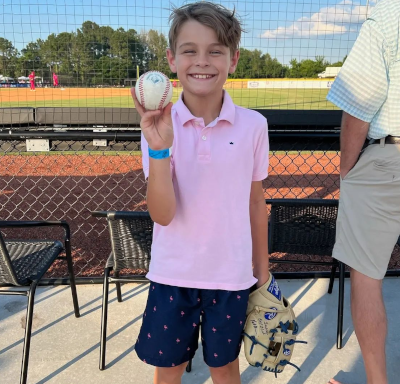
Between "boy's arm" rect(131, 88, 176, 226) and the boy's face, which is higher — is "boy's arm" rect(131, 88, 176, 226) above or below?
below

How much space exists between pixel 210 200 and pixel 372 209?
0.88m

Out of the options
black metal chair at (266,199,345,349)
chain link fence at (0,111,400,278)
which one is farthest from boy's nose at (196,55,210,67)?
chain link fence at (0,111,400,278)

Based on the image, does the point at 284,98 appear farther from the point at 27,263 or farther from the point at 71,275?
the point at 27,263

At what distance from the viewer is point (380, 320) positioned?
2.01 meters

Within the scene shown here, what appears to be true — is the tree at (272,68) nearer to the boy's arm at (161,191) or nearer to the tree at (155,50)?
the tree at (155,50)

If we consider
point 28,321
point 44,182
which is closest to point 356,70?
point 28,321

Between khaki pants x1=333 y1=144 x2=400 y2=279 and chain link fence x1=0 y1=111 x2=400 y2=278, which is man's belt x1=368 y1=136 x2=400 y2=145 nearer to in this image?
khaki pants x1=333 y1=144 x2=400 y2=279

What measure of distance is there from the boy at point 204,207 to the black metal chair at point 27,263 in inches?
33.3

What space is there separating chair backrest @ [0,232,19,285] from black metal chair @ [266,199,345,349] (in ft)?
4.94

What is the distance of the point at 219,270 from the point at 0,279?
4.21 feet

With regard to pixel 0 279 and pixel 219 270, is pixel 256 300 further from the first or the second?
pixel 0 279

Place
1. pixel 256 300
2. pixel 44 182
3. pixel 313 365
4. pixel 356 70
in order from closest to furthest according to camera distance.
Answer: pixel 256 300 → pixel 356 70 → pixel 313 365 → pixel 44 182

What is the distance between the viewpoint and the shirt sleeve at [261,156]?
5.39ft

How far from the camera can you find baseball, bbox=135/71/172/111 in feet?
4.33
